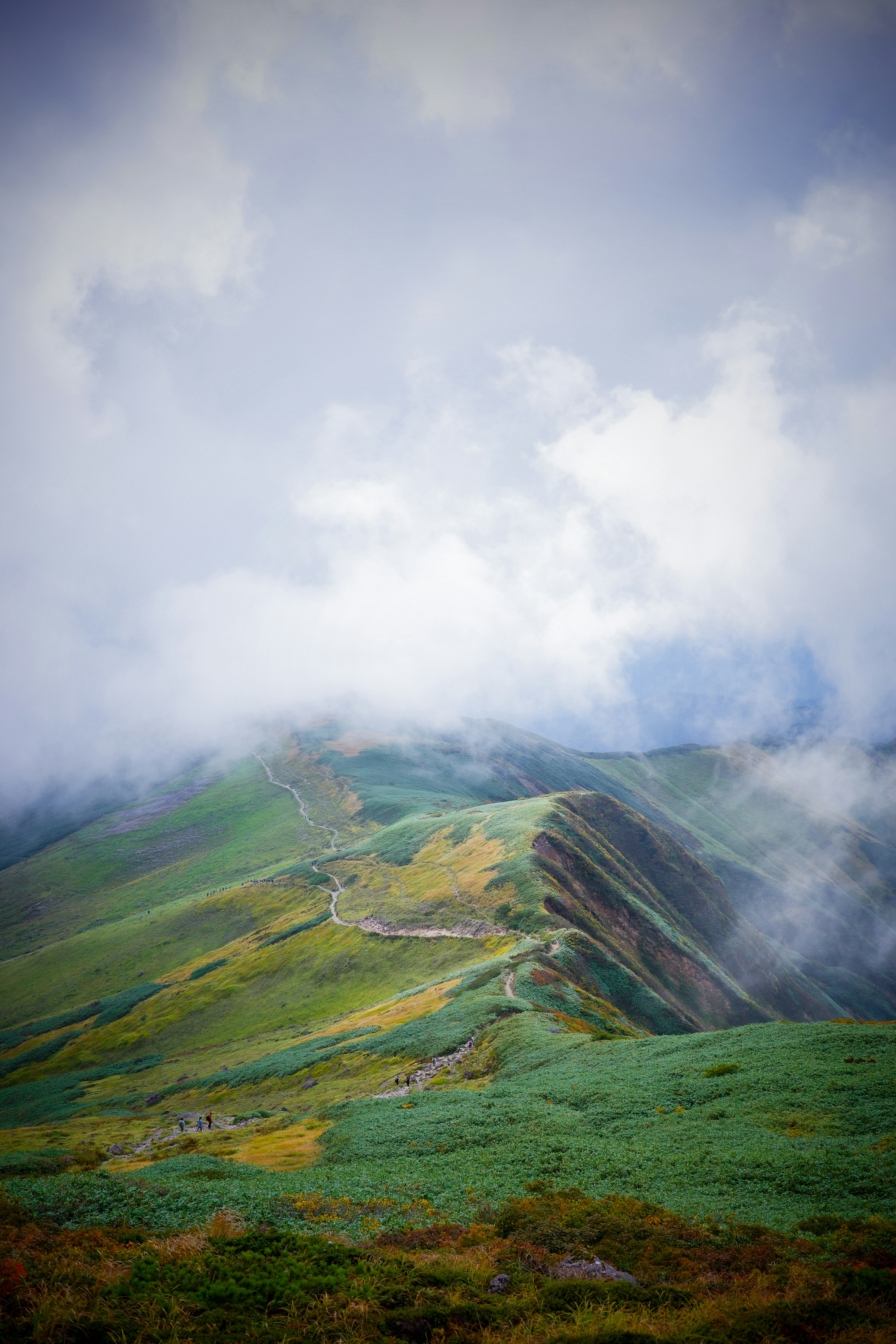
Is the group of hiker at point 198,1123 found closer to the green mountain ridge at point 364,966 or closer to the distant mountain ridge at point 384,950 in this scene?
the green mountain ridge at point 364,966

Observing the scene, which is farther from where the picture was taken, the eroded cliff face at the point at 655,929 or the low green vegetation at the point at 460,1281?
the eroded cliff face at the point at 655,929

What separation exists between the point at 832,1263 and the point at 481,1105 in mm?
20967

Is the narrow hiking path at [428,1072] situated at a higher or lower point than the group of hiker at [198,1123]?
lower

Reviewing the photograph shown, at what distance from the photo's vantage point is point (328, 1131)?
112 feet

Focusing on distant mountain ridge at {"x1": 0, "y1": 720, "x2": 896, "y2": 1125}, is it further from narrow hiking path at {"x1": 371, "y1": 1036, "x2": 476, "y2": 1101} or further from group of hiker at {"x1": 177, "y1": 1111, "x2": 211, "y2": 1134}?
group of hiker at {"x1": 177, "y1": 1111, "x2": 211, "y2": 1134}

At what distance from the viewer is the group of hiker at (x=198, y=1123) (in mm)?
42438

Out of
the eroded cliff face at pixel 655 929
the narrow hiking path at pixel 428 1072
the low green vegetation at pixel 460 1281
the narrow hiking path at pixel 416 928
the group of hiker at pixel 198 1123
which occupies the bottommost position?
the eroded cliff face at pixel 655 929

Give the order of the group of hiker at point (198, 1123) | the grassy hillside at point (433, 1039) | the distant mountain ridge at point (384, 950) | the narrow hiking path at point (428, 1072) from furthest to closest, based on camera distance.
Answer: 1. the distant mountain ridge at point (384, 950)
2. the group of hiker at point (198, 1123)
3. the narrow hiking path at point (428, 1072)
4. the grassy hillside at point (433, 1039)

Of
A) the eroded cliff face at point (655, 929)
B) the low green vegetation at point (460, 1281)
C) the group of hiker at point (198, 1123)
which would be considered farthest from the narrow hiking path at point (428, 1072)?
the eroded cliff face at point (655, 929)

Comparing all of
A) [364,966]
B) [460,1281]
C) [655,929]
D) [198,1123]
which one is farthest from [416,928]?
[460,1281]

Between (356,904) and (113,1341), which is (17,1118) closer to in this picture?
(356,904)

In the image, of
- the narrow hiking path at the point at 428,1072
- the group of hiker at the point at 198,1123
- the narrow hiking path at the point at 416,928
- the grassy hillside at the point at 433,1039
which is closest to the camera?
the grassy hillside at the point at 433,1039

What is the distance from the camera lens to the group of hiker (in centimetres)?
4244

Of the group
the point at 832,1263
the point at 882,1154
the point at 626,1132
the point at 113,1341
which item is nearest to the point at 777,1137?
the point at 882,1154
